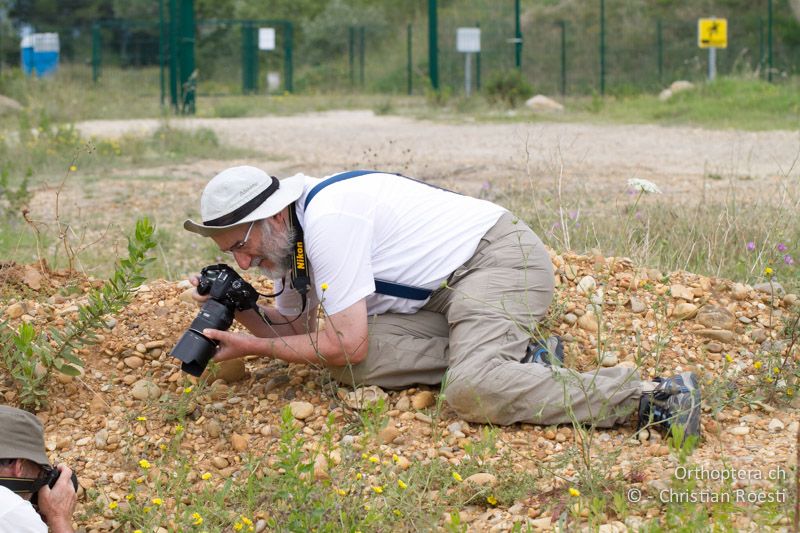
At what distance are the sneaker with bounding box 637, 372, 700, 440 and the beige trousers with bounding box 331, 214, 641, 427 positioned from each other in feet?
0.20

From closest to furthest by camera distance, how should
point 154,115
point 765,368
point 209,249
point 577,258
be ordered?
point 765,368 → point 577,258 → point 209,249 → point 154,115

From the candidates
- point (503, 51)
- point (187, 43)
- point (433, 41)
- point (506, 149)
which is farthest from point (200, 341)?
point (503, 51)

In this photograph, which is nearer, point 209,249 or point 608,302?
point 608,302

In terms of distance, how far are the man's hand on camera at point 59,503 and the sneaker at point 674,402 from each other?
70.4 inches

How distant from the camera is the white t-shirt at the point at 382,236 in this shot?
3.63 metres

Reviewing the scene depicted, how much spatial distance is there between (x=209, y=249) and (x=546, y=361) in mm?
3503

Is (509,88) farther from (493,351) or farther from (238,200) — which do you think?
(238,200)

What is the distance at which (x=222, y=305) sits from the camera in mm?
3811

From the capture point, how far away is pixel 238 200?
3635 mm

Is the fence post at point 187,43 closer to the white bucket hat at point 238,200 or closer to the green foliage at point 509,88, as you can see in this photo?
the green foliage at point 509,88

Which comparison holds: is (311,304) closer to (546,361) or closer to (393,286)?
(393,286)

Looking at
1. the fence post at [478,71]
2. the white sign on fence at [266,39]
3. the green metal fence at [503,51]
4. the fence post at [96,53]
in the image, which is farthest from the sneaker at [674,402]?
the white sign on fence at [266,39]

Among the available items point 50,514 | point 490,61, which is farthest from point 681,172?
point 490,61

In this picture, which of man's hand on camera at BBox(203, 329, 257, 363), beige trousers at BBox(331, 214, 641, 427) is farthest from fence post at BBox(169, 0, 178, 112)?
man's hand on camera at BBox(203, 329, 257, 363)
